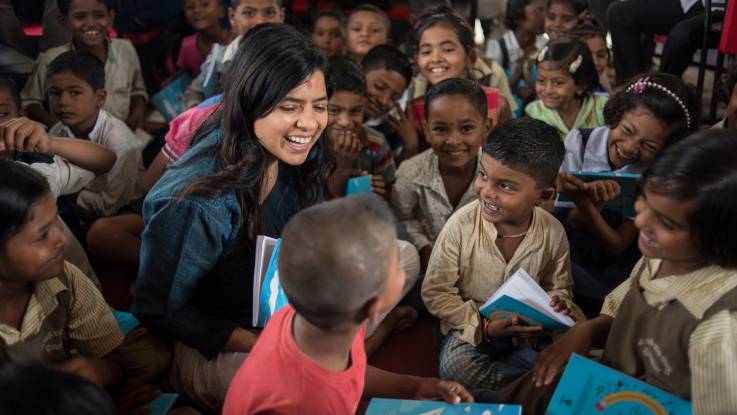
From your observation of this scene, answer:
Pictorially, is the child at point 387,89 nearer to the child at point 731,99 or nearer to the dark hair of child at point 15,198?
the child at point 731,99

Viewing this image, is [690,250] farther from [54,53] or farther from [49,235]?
[54,53]

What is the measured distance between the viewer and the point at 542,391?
1.58m

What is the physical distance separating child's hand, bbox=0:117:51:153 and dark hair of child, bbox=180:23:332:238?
1.88 feet

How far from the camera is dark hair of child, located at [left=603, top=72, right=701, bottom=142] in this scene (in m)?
2.20

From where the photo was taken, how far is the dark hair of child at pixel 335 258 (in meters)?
1.11

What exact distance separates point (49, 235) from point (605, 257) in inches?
67.9

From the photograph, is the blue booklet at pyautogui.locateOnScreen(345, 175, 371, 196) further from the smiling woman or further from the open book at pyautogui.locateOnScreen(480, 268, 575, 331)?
the open book at pyautogui.locateOnScreen(480, 268, 575, 331)

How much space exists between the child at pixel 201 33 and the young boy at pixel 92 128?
112cm

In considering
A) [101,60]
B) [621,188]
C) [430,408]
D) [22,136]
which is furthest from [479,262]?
[101,60]

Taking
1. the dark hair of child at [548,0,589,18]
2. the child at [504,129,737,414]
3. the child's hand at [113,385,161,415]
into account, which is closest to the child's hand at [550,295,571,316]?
the child at [504,129,737,414]

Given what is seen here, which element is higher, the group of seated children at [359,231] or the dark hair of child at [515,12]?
the dark hair of child at [515,12]

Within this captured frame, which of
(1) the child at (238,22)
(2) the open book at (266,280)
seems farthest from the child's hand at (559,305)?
(1) the child at (238,22)

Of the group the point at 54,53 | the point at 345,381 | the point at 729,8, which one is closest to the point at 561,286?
the point at 345,381

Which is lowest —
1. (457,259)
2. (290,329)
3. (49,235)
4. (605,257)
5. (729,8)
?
(605,257)
